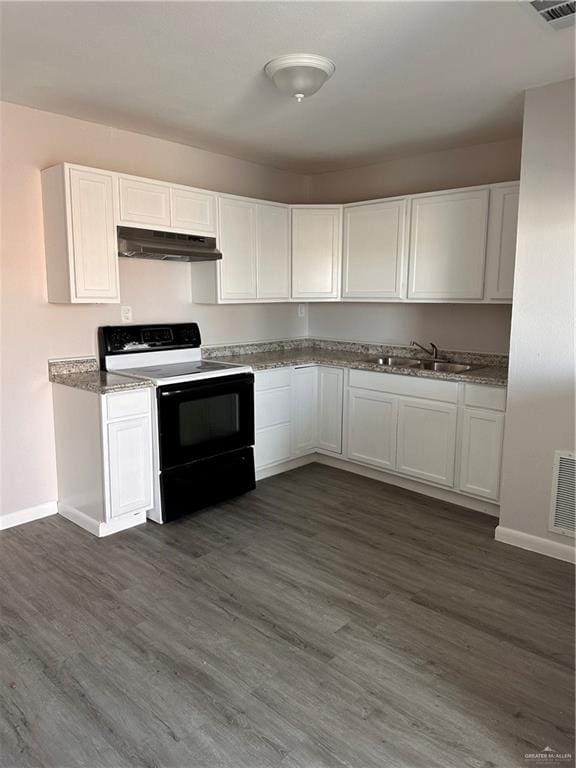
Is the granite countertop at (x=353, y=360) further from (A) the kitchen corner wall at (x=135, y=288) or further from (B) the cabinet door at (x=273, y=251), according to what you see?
(B) the cabinet door at (x=273, y=251)

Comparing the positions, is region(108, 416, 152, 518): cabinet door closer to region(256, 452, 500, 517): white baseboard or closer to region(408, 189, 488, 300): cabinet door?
region(256, 452, 500, 517): white baseboard

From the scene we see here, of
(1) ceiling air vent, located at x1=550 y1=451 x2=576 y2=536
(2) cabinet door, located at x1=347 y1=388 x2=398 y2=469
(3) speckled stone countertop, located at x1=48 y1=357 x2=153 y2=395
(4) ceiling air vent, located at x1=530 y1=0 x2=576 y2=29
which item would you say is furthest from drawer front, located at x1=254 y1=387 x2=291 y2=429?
(4) ceiling air vent, located at x1=530 y1=0 x2=576 y2=29

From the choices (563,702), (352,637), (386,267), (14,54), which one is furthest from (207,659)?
(386,267)

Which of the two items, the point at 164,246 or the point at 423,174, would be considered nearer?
the point at 164,246

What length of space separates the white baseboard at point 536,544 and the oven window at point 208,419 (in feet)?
5.89

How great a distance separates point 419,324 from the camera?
14.1 feet

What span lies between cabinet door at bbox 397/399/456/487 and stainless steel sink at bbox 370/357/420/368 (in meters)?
0.60

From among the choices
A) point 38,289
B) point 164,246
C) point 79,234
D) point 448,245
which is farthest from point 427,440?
point 38,289

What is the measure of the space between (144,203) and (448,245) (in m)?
2.05

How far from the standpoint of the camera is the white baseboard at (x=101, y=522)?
10.3ft

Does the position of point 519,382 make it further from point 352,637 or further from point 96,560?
point 96,560

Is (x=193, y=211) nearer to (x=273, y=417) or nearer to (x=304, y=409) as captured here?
(x=273, y=417)

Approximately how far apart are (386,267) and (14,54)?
8.77ft

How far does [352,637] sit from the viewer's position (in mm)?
2240
